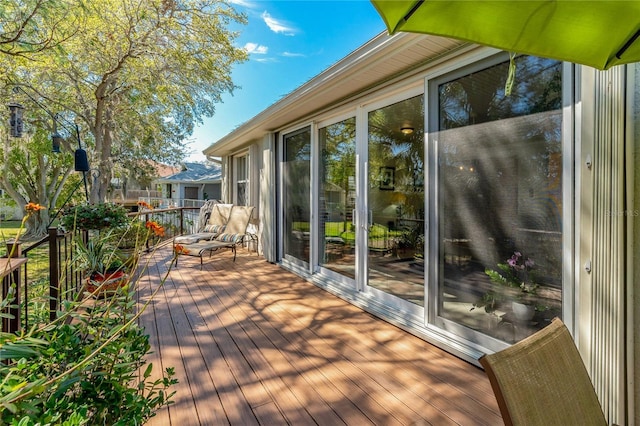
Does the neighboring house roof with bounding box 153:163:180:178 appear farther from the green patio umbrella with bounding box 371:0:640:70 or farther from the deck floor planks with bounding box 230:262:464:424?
the green patio umbrella with bounding box 371:0:640:70

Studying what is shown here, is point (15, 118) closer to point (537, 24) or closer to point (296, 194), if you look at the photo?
point (296, 194)

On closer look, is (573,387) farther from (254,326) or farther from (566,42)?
(254,326)

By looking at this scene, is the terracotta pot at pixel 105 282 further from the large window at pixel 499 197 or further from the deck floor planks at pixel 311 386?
the large window at pixel 499 197

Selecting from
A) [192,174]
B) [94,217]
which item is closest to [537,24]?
[94,217]

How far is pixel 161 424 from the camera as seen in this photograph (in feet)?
5.97

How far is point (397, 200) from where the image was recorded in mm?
3336

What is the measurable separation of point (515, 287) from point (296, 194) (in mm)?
3674

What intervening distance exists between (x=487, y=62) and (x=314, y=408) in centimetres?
273

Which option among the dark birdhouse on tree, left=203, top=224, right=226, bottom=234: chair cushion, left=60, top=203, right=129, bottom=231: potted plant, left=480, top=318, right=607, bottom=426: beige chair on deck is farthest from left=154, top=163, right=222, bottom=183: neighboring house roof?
left=480, top=318, right=607, bottom=426: beige chair on deck

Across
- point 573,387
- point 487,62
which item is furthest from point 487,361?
point 487,62

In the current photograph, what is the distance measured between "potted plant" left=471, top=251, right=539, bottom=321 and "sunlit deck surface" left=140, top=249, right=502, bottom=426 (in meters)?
0.55

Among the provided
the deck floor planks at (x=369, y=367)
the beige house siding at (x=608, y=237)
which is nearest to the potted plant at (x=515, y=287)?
the beige house siding at (x=608, y=237)

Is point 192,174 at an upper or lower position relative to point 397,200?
upper

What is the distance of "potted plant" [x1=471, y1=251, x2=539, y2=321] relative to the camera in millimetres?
2223
